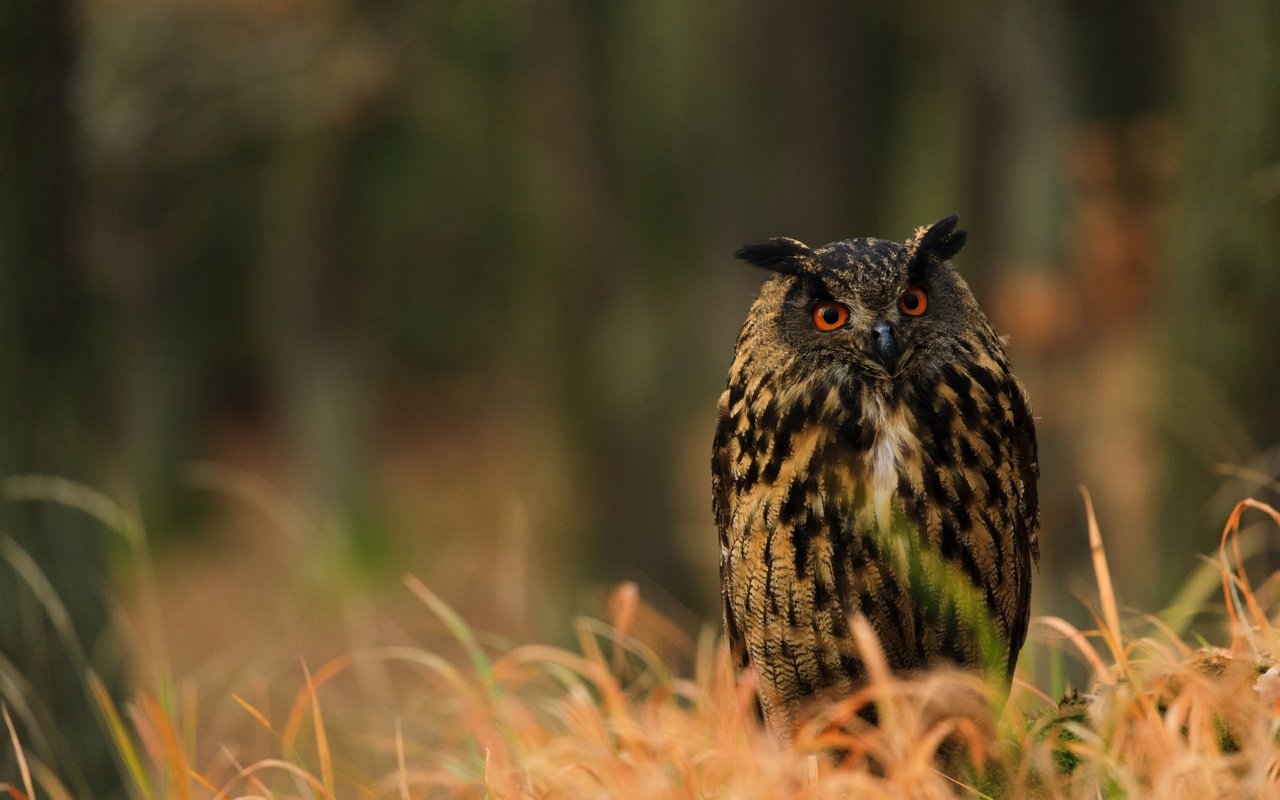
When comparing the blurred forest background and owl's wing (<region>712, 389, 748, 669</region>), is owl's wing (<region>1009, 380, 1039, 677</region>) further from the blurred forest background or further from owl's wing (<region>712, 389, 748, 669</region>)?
the blurred forest background

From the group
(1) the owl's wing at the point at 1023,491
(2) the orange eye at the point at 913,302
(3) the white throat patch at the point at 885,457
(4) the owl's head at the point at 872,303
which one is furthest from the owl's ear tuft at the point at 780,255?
(1) the owl's wing at the point at 1023,491

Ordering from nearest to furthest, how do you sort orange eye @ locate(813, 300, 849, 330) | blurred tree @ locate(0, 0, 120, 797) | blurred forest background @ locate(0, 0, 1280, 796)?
orange eye @ locate(813, 300, 849, 330), blurred tree @ locate(0, 0, 120, 797), blurred forest background @ locate(0, 0, 1280, 796)

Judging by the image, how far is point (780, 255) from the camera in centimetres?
282

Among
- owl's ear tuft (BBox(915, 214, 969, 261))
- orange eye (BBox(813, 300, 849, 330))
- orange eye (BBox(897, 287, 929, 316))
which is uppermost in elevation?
owl's ear tuft (BBox(915, 214, 969, 261))

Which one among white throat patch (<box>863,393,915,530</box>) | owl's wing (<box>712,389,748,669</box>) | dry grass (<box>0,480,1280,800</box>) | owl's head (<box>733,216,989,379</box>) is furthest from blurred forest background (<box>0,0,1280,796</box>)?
white throat patch (<box>863,393,915,530</box>)

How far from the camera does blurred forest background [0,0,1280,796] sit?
3.97 metres

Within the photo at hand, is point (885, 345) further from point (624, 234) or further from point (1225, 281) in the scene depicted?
point (624, 234)

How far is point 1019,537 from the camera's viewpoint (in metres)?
2.77

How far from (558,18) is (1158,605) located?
465 centimetres

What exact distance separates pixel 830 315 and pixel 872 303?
0.31 feet

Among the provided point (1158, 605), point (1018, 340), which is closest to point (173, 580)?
point (1018, 340)

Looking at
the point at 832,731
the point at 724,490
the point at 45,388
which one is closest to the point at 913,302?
the point at 724,490

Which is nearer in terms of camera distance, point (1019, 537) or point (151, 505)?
point (1019, 537)

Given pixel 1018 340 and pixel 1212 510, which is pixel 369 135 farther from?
pixel 1212 510
